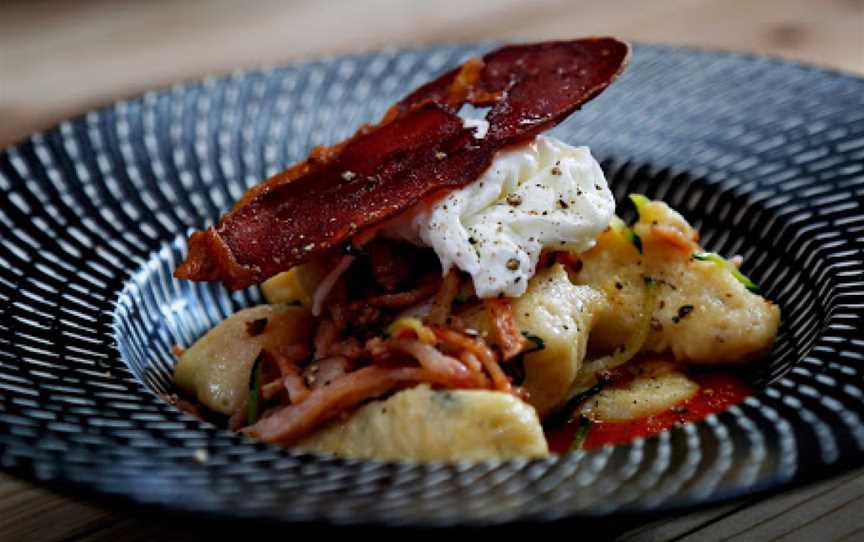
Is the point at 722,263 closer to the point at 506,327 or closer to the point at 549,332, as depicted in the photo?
the point at 549,332

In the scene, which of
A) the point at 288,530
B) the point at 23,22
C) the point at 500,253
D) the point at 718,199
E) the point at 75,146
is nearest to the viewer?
the point at 288,530

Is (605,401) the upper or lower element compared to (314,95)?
lower

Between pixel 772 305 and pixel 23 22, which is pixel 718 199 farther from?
pixel 23 22

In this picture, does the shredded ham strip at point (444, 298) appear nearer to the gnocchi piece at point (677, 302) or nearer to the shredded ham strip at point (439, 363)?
the shredded ham strip at point (439, 363)

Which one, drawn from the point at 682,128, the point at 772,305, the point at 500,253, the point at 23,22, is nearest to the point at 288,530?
the point at 500,253

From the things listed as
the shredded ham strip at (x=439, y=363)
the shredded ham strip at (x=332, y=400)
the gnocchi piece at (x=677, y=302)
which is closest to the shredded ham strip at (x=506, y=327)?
the shredded ham strip at (x=439, y=363)

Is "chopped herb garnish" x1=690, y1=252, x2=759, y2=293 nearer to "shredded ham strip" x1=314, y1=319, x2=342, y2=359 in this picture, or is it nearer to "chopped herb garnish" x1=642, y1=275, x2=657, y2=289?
"chopped herb garnish" x1=642, y1=275, x2=657, y2=289
